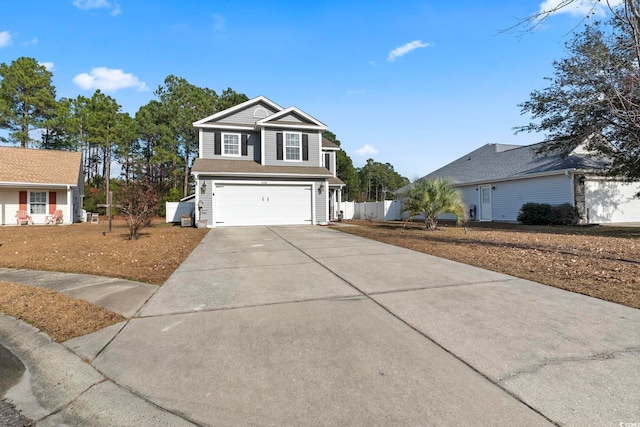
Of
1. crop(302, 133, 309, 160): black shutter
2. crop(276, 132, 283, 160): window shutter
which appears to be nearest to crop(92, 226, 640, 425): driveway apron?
crop(276, 132, 283, 160): window shutter

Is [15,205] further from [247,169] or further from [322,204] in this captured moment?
[322,204]

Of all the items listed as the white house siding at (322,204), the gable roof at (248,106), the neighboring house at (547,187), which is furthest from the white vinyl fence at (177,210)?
the neighboring house at (547,187)

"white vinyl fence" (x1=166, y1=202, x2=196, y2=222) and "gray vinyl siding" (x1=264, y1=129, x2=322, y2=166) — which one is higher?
"gray vinyl siding" (x1=264, y1=129, x2=322, y2=166)

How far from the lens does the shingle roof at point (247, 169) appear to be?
53.4 ft

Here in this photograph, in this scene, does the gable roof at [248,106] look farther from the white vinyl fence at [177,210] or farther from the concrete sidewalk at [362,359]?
the concrete sidewalk at [362,359]

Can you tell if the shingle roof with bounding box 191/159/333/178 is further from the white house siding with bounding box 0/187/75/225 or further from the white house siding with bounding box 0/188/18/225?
the white house siding with bounding box 0/188/18/225

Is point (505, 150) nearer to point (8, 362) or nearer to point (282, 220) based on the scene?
point (282, 220)

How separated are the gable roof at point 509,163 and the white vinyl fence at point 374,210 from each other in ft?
15.1

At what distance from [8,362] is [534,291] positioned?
621 centimetres

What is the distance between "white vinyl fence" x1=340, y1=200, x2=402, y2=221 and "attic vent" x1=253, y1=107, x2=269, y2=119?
33.5ft

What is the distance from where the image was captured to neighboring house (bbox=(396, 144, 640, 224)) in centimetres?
1667

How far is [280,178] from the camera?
690 inches

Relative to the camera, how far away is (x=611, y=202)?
17.8 metres

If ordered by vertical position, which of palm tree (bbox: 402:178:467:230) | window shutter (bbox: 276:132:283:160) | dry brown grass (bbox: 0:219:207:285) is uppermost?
window shutter (bbox: 276:132:283:160)
